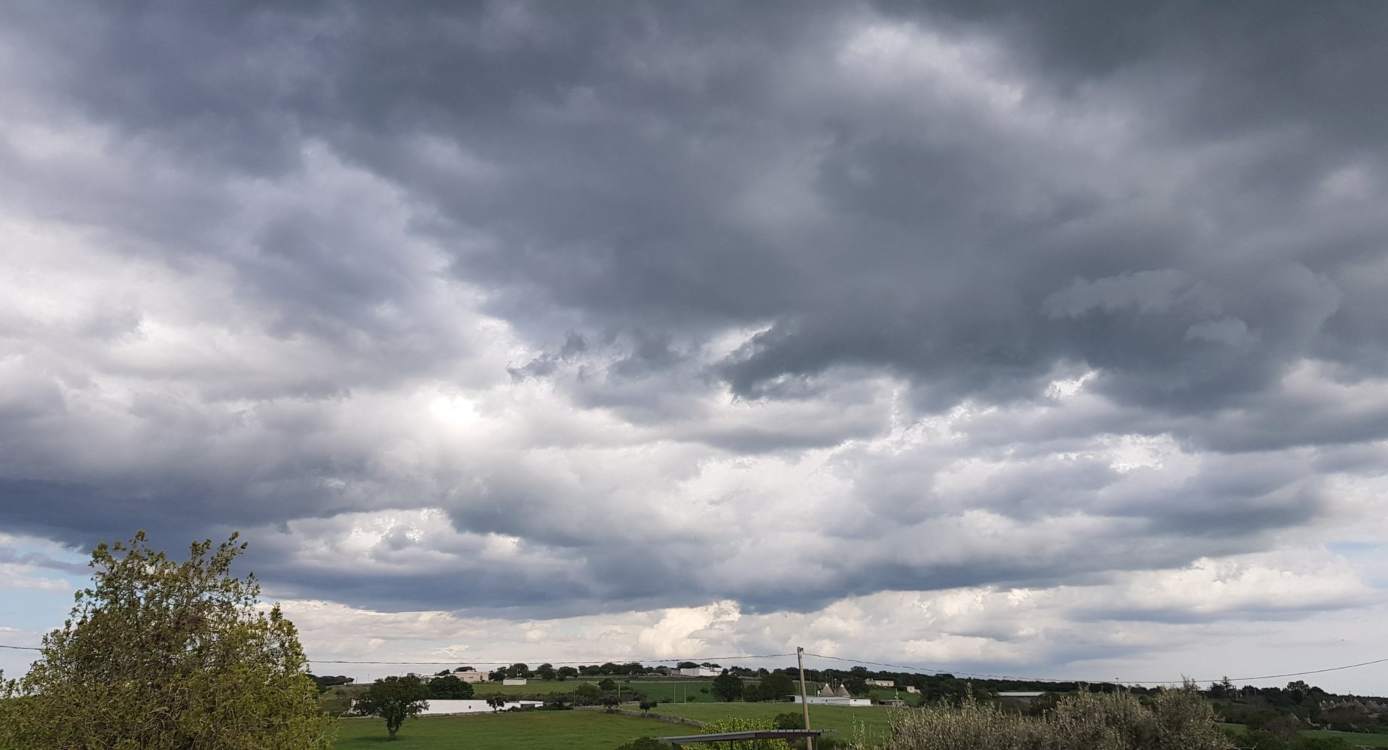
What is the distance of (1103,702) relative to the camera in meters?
44.0

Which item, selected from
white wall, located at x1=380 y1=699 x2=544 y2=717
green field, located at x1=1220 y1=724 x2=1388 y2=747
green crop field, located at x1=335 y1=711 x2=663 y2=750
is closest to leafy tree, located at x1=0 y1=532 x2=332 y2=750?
green crop field, located at x1=335 y1=711 x2=663 y2=750

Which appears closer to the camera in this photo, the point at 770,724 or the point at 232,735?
Result: the point at 232,735

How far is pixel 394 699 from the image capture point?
442ft

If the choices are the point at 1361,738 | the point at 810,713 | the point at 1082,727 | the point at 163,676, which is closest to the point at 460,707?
the point at 810,713

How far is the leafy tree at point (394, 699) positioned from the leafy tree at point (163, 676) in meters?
120

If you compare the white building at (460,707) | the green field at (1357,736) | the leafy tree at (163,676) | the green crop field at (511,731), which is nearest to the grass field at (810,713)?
the green crop field at (511,731)

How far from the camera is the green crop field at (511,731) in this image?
128m

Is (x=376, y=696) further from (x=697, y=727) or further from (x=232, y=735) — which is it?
(x=232, y=735)

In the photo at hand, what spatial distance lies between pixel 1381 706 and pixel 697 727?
129 m

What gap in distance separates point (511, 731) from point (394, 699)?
70.4 ft

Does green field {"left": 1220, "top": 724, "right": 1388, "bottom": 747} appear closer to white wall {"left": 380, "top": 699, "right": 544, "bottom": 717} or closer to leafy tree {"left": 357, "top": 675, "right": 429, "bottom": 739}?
leafy tree {"left": 357, "top": 675, "right": 429, "bottom": 739}

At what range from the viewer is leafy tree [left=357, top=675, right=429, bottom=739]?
13450 cm

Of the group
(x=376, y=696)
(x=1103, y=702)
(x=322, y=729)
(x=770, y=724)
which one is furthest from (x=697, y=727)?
(x=322, y=729)

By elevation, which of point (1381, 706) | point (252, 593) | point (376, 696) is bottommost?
point (1381, 706)
